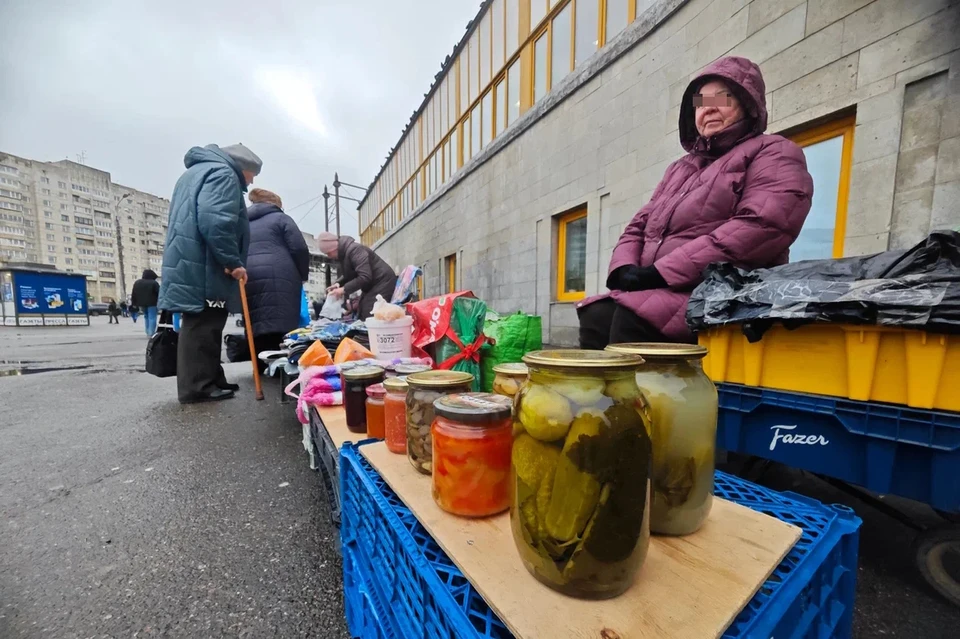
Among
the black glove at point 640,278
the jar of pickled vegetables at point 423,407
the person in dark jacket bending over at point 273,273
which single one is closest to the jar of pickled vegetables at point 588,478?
the jar of pickled vegetables at point 423,407

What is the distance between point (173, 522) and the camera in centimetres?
139

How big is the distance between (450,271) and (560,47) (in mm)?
5106

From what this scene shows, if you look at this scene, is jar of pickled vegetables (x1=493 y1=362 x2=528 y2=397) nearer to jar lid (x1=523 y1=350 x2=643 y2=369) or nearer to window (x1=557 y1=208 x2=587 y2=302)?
jar lid (x1=523 y1=350 x2=643 y2=369)

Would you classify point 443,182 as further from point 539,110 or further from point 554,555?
point 554,555

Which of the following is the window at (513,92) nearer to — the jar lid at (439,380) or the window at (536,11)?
the window at (536,11)

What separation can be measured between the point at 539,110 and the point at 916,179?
14.4 ft

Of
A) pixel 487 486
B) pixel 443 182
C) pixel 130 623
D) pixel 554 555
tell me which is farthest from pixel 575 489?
pixel 443 182

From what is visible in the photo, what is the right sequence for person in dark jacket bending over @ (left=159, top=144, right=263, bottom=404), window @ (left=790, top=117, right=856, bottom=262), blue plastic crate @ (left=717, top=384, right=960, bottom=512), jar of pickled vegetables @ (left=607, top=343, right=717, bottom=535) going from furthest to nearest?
person in dark jacket bending over @ (left=159, top=144, right=263, bottom=404) → window @ (left=790, top=117, right=856, bottom=262) → blue plastic crate @ (left=717, top=384, right=960, bottom=512) → jar of pickled vegetables @ (left=607, top=343, right=717, bottom=535)

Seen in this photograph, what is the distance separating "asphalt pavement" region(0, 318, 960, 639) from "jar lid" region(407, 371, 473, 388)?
70 cm

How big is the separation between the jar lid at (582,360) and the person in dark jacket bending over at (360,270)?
147 inches

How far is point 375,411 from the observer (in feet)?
3.76

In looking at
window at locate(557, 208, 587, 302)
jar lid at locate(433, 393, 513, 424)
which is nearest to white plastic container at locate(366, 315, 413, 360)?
jar lid at locate(433, 393, 513, 424)

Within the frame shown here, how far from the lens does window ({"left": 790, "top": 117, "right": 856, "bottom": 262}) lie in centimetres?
254

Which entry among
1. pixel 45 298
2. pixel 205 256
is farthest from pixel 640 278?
pixel 45 298
